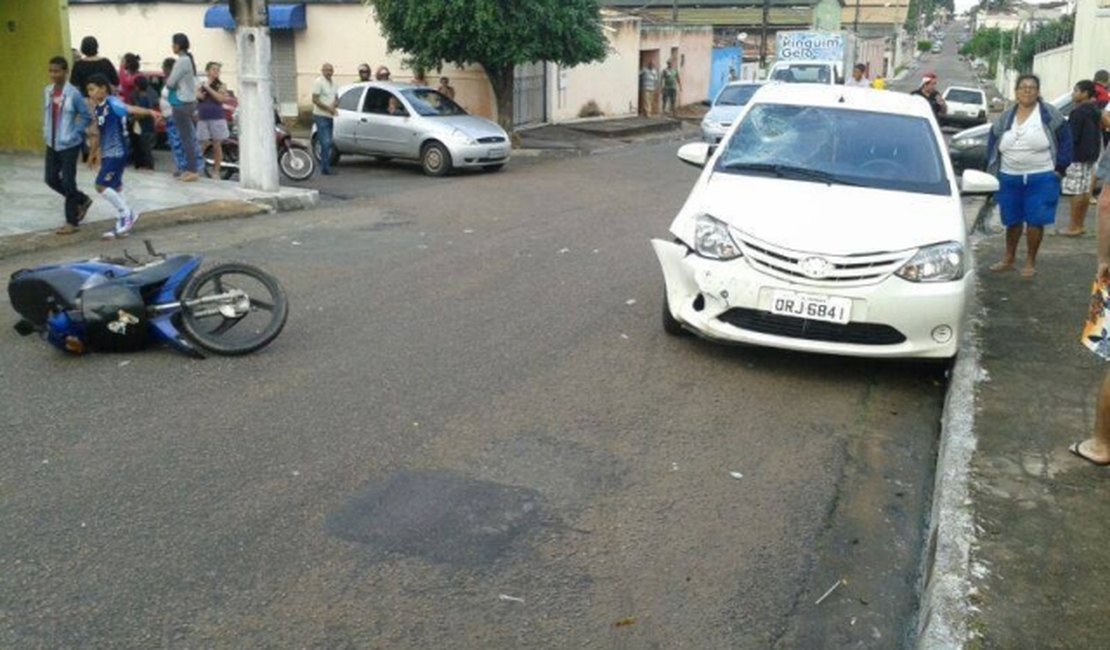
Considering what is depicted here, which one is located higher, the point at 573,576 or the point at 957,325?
the point at 957,325

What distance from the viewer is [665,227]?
1276cm

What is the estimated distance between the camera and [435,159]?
723 inches

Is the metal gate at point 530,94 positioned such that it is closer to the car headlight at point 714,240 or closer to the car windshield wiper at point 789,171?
the car windshield wiper at point 789,171

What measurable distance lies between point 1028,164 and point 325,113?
38.8ft

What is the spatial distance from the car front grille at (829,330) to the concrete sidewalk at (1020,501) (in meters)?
0.49

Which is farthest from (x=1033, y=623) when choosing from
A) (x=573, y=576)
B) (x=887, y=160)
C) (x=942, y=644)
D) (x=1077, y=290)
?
(x=1077, y=290)

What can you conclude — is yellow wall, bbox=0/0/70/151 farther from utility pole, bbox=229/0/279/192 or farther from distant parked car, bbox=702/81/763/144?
distant parked car, bbox=702/81/763/144

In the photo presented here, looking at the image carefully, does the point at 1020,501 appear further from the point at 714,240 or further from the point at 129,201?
the point at 129,201

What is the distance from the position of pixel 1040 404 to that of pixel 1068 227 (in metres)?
7.22

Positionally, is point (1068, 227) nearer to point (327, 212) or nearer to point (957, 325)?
point (957, 325)

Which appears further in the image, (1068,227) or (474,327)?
(1068,227)

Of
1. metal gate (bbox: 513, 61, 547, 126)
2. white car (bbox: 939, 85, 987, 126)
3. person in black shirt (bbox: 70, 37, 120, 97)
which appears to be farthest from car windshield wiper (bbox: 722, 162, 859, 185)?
white car (bbox: 939, 85, 987, 126)

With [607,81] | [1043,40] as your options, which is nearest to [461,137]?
[607,81]

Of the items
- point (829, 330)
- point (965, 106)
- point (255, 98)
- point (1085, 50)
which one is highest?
point (1085, 50)
